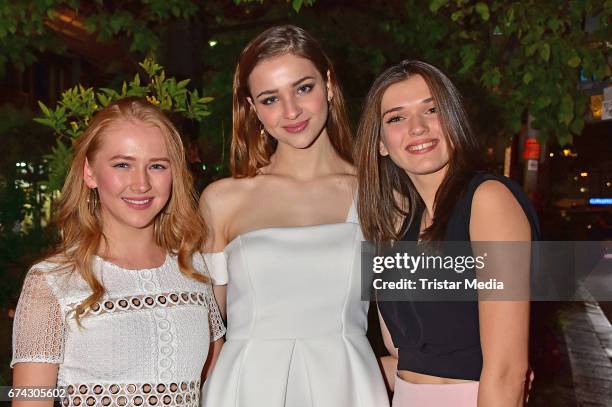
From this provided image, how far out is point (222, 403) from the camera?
293cm

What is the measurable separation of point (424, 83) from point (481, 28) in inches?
220

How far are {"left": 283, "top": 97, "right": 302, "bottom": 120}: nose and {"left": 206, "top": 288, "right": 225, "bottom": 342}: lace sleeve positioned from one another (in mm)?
839

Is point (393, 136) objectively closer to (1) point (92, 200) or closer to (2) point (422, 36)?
(1) point (92, 200)

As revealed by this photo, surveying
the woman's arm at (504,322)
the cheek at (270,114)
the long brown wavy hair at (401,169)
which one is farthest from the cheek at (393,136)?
the cheek at (270,114)

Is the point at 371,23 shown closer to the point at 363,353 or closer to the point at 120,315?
the point at 363,353

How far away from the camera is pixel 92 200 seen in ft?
8.60

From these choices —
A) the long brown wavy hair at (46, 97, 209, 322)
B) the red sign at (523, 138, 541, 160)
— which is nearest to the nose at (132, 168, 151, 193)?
the long brown wavy hair at (46, 97, 209, 322)

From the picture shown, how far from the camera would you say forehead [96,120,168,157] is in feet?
8.23

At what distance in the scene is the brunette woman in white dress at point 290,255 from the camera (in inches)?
116

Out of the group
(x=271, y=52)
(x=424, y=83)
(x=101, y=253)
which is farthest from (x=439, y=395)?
(x=271, y=52)

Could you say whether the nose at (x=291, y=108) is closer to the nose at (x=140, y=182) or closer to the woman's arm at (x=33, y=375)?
the nose at (x=140, y=182)

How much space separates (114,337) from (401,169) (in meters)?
1.35

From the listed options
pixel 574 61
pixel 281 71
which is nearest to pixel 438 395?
pixel 281 71

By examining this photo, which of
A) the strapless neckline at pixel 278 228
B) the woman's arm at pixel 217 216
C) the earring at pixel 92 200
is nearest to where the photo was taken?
the earring at pixel 92 200
